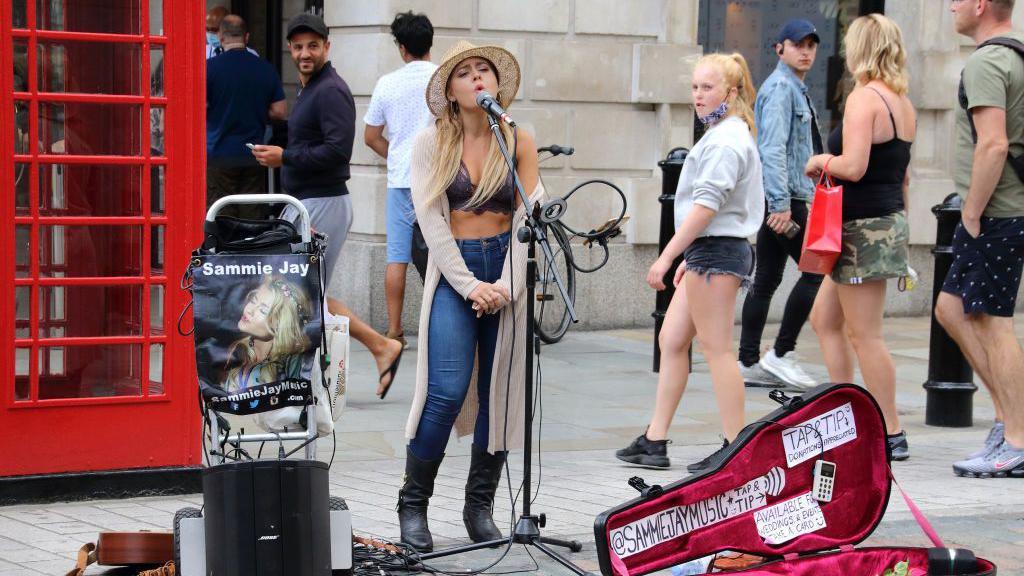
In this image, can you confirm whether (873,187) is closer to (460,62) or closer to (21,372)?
(460,62)

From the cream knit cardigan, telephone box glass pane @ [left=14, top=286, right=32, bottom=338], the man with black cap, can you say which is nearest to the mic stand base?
the cream knit cardigan

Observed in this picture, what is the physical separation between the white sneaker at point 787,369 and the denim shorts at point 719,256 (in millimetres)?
2501

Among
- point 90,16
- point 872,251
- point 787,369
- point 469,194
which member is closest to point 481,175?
point 469,194

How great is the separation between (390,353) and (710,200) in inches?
94.7

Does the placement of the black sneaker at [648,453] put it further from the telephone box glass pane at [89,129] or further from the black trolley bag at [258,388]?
the telephone box glass pane at [89,129]

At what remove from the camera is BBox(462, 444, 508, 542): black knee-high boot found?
5441 millimetres

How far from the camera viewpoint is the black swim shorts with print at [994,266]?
660 cm

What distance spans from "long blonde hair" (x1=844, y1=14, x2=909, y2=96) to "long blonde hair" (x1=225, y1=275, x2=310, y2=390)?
3.24 meters

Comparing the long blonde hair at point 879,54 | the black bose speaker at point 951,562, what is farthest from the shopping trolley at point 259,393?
the long blonde hair at point 879,54

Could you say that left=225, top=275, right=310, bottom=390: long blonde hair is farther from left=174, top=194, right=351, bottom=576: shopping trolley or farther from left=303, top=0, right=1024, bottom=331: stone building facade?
left=303, top=0, right=1024, bottom=331: stone building facade

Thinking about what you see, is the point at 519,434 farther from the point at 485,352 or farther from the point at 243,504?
the point at 243,504

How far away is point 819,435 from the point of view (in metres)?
4.90

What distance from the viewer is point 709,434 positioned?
7598mm

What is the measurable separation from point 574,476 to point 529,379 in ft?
5.46
